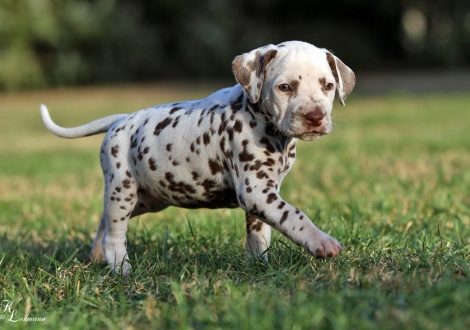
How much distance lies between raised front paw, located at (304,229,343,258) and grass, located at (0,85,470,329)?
0.10 m

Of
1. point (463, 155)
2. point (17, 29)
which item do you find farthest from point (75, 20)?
point (463, 155)

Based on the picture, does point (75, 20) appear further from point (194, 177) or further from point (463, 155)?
point (194, 177)

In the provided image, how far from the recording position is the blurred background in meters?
26.4

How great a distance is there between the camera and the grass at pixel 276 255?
9.59 ft

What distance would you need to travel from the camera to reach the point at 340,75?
13.6 ft

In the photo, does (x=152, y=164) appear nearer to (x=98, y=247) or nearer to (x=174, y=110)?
(x=174, y=110)

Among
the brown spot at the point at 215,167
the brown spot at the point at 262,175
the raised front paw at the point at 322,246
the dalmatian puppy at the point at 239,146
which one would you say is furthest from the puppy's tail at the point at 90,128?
the raised front paw at the point at 322,246

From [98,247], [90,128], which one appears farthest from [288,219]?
[90,128]

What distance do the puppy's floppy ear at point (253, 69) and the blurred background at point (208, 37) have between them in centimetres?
2134

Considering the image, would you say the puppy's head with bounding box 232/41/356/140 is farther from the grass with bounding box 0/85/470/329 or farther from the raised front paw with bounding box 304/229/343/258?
the grass with bounding box 0/85/470/329

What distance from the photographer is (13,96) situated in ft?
84.9
